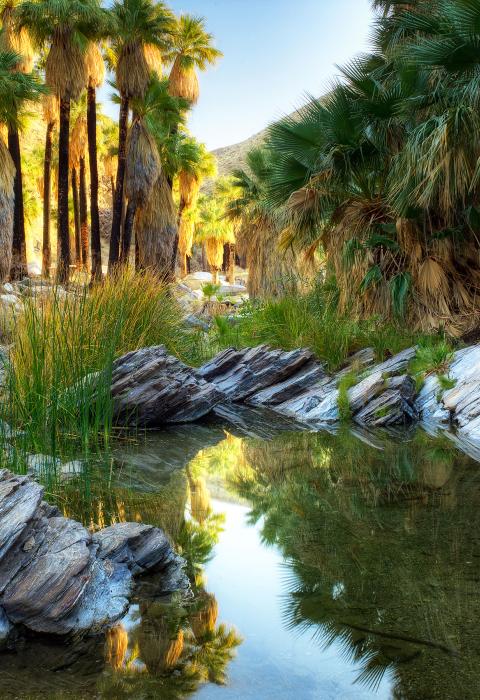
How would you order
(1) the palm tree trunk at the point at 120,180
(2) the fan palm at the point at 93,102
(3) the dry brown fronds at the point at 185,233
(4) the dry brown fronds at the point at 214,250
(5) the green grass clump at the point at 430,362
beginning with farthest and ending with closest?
(4) the dry brown fronds at the point at 214,250, (3) the dry brown fronds at the point at 185,233, (2) the fan palm at the point at 93,102, (1) the palm tree trunk at the point at 120,180, (5) the green grass clump at the point at 430,362

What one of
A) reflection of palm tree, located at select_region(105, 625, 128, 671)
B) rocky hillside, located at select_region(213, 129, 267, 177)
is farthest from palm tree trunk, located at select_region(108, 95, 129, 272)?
rocky hillside, located at select_region(213, 129, 267, 177)

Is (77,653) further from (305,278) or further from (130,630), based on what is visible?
(305,278)

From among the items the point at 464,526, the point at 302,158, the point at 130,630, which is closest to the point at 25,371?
the point at 130,630

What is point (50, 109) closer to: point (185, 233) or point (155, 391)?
point (185, 233)

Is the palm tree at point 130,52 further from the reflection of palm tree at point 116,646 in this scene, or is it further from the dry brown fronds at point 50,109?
the reflection of palm tree at point 116,646

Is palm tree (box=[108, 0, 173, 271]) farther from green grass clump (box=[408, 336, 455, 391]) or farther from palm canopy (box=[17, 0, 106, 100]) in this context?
green grass clump (box=[408, 336, 455, 391])

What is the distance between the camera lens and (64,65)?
21109mm

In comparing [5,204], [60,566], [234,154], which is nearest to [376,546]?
[60,566]

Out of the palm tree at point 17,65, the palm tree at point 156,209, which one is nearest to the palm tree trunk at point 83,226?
the palm tree at point 17,65

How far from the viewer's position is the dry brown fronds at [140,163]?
870 inches

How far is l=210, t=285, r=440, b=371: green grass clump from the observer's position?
38.8ft

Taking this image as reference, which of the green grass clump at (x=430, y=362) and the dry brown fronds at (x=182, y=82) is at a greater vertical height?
the dry brown fronds at (x=182, y=82)

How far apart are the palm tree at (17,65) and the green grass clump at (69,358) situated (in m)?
13.9

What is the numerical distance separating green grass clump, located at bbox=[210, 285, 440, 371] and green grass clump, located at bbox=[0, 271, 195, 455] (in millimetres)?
3503
